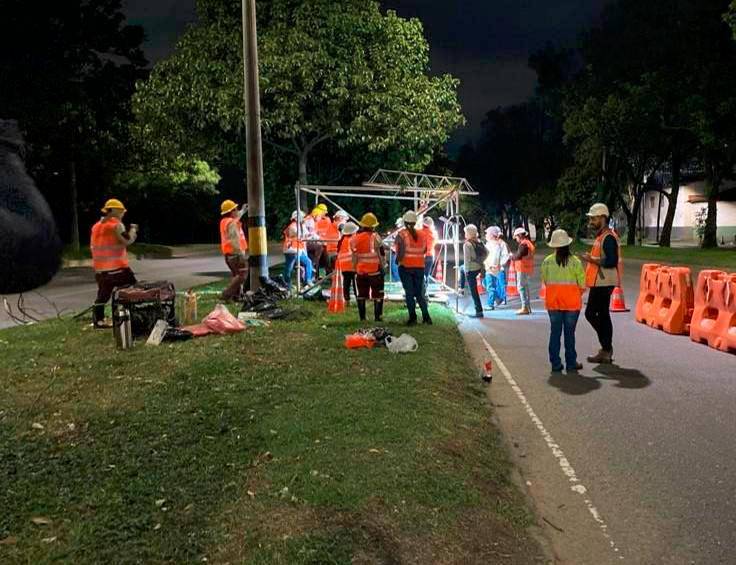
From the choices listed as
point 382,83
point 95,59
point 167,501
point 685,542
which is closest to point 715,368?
point 685,542

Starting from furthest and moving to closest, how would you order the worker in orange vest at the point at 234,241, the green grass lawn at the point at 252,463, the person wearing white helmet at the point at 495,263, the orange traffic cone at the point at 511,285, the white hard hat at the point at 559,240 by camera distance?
the orange traffic cone at the point at 511,285, the person wearing white helmet at the point at 495,263, the worker in orange vest at the point at 234,241, the white hard hat at the point at 559,240, the green grass lawn at the point at 252,463

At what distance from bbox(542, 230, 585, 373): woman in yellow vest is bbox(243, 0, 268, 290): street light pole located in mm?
6261

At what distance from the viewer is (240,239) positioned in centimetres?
1405

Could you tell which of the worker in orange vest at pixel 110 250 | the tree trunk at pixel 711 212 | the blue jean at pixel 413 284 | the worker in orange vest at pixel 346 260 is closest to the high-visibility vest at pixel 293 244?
the worker in orange vest at pixel 346 260

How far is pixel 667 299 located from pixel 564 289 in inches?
177

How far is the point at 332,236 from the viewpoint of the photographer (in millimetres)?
16734

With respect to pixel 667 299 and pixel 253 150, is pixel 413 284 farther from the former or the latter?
pixel 667 299

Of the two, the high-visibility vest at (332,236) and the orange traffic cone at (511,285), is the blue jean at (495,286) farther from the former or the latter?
the high-visibility vest at (332,236)

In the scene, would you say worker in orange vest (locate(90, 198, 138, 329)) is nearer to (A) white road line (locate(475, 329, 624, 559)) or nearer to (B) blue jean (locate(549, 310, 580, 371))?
(A) white road line (locate(475, 329, 624, 559))

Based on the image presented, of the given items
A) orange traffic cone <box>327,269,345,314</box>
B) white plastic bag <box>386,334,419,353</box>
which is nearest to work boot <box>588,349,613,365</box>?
white plastic bag <box>386,334,419,353</box>

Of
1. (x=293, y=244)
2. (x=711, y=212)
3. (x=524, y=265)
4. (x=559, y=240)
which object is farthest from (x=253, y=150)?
(x=711, y=212)

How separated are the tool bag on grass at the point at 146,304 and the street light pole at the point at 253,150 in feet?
10.2

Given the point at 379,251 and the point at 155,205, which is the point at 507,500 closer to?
the point at 379,251

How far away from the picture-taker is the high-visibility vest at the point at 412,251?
11594mm
